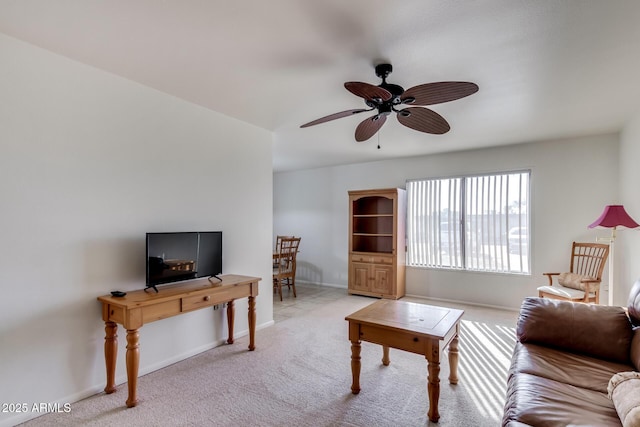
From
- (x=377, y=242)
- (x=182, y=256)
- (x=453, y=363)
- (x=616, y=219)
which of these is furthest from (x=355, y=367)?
(x=377, y=242)

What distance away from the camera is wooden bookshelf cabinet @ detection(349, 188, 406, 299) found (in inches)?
209

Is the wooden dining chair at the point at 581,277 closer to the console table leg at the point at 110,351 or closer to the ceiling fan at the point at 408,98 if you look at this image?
the ceiling fan at the point at 408,98

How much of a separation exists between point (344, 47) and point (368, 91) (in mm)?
371

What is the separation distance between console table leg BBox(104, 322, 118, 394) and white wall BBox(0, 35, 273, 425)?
0.33 feet

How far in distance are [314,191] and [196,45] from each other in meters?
4.72

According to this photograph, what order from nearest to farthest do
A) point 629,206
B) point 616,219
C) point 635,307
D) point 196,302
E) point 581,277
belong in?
point 635,307 → point 196,302 → point 616,219 → point 629,206 → point 581,277

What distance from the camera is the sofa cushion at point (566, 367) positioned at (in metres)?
1.69

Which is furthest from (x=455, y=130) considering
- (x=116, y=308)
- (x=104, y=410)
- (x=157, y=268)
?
(x=104, y=410)

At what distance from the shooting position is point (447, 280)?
516cm

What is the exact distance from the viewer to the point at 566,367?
6.01 feet

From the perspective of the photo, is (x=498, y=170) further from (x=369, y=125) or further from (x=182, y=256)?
(x=182, y=256)

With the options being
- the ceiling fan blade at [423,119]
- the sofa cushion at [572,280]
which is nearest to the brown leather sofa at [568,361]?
the ceiling fan blade at [423,119]

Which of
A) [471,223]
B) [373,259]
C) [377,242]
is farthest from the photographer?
[377,242]

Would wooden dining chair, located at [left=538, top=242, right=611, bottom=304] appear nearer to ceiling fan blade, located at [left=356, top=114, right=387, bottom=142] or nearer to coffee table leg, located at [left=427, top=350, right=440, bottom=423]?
coffee table leg, located at [left=427, top=350, right=440, bottom=423]
